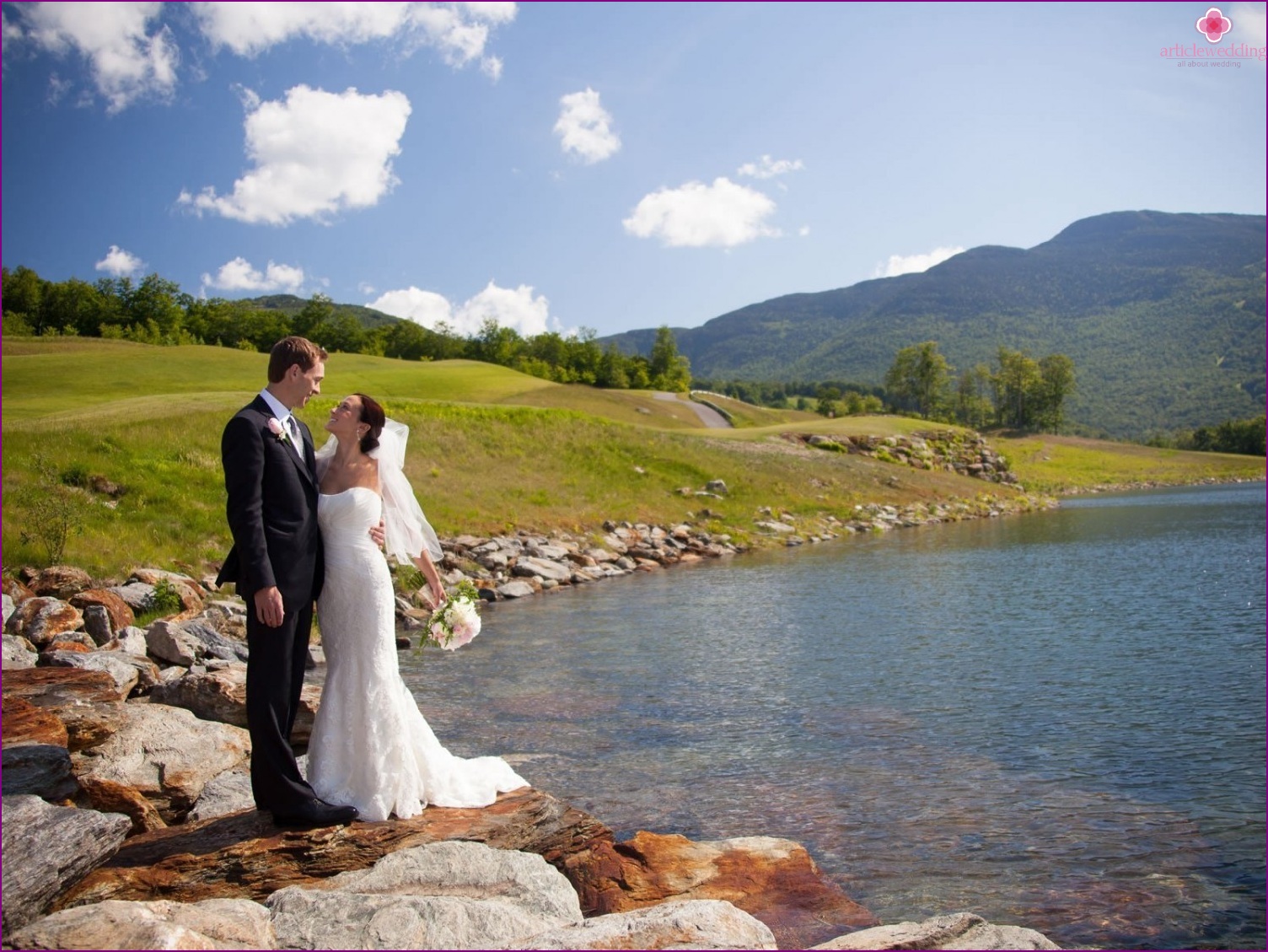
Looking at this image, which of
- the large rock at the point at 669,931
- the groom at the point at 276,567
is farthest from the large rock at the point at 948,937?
the groom at the point at 276,567

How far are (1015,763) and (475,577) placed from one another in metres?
20.7

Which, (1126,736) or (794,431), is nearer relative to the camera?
(1126,736)

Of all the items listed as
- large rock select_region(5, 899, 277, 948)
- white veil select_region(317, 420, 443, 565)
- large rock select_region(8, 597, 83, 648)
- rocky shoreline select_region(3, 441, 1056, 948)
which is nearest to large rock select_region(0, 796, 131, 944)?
rocky shoreline select_region(3, 441, 1056, 948)

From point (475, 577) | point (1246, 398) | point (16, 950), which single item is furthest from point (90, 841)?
point (1246, 398)

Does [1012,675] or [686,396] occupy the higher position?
[686,396]

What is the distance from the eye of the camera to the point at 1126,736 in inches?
477

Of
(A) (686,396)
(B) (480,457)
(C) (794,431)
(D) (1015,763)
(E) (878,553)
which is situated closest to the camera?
(D) (1015,763)

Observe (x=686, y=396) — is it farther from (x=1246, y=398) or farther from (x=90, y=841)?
(x=1246, y=398)

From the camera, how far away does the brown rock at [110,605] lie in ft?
56.7

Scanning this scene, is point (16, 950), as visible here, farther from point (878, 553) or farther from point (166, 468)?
point (878, 553)

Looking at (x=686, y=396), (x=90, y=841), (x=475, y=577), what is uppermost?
(x=686, y=396)

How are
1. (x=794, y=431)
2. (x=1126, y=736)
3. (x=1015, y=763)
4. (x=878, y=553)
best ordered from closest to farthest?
(x=1015, y=763) < (x=1126, y=736) < (x=878, y=553) < (x=794, y=431)

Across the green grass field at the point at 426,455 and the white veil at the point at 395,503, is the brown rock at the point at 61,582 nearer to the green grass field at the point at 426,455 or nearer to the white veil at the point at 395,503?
the green grass field at the point at 426,455

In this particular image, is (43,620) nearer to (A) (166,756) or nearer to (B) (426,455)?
(A) (166,756)
